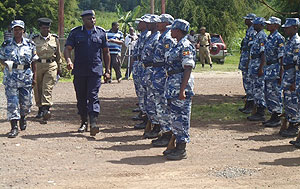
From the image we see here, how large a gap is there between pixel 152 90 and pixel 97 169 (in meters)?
2.41

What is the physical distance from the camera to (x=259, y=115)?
1284cm

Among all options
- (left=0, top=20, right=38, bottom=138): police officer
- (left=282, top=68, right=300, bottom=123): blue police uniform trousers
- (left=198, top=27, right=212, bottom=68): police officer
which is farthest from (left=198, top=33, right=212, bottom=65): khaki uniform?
(left=0, top=20, right=38, bottom=138): police officer

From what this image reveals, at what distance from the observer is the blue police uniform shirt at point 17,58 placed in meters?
10.5

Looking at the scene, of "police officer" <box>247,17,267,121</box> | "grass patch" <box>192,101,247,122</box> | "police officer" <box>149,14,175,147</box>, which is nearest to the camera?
"police officer" <box>149,14,175,147</box>

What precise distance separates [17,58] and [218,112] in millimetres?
5246

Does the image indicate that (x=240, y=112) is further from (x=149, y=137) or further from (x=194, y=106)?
(x=149, y=137)

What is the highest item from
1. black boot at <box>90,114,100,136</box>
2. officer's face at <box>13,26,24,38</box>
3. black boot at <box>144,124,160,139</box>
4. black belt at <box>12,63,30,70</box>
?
officer's face at <box>13,26,24,38</box>

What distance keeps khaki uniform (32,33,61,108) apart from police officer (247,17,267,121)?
3.93 metres

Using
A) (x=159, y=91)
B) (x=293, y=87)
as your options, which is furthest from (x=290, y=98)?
(x=159, y=91)

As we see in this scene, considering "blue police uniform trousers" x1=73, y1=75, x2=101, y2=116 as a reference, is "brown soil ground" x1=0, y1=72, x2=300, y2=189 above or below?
below

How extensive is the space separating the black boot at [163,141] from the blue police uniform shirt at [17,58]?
2500mm

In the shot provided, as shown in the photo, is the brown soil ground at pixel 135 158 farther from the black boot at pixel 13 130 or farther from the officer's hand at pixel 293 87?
the officer's hand at pixel 293 87

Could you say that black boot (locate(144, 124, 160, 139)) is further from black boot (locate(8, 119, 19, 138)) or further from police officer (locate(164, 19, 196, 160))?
black boot (locate(8, 119, 19, 138))

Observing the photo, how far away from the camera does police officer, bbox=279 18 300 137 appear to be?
410 inches
